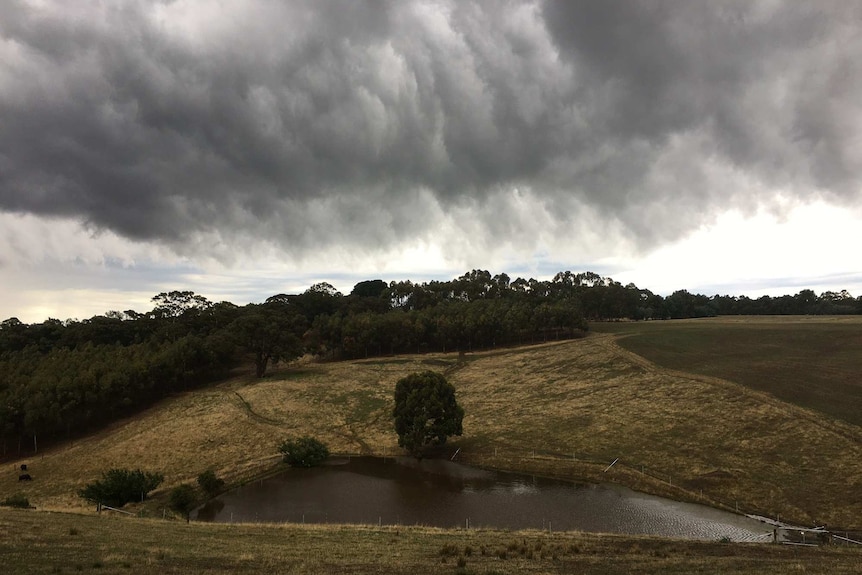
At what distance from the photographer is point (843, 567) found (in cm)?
1945

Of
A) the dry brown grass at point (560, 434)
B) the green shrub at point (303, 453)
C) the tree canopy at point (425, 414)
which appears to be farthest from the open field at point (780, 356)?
the green shrub at point (303, 453)

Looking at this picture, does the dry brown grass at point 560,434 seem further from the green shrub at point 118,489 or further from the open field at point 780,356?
the green shrub at point 118,489

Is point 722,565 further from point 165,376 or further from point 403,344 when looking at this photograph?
point 403,344

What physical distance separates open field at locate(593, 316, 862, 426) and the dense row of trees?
3290 centimetres

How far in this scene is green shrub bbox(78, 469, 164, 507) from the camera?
42.3 meters

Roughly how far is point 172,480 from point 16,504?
18.0 metres

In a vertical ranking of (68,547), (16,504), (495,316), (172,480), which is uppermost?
(495,316)

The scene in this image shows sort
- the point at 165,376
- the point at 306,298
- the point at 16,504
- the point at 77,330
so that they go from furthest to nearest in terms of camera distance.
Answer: the point at 306,298
the point at 77,330
the point at 165,376
the point at 16,504

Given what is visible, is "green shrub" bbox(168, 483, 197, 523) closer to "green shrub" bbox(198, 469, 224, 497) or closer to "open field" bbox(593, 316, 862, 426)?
"green shrub" bbox(198, 469, 224, 497)

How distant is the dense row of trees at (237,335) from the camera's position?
77000 mm

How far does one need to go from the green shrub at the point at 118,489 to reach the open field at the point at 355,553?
15.5 meters

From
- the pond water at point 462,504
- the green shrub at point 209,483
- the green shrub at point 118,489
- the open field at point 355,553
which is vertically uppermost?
the open field at point 355,553

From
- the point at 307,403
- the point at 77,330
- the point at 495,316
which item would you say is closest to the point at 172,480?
the point at 307,403

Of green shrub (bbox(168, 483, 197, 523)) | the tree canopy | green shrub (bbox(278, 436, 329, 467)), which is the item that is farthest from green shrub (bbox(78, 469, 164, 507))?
the tree canopy
